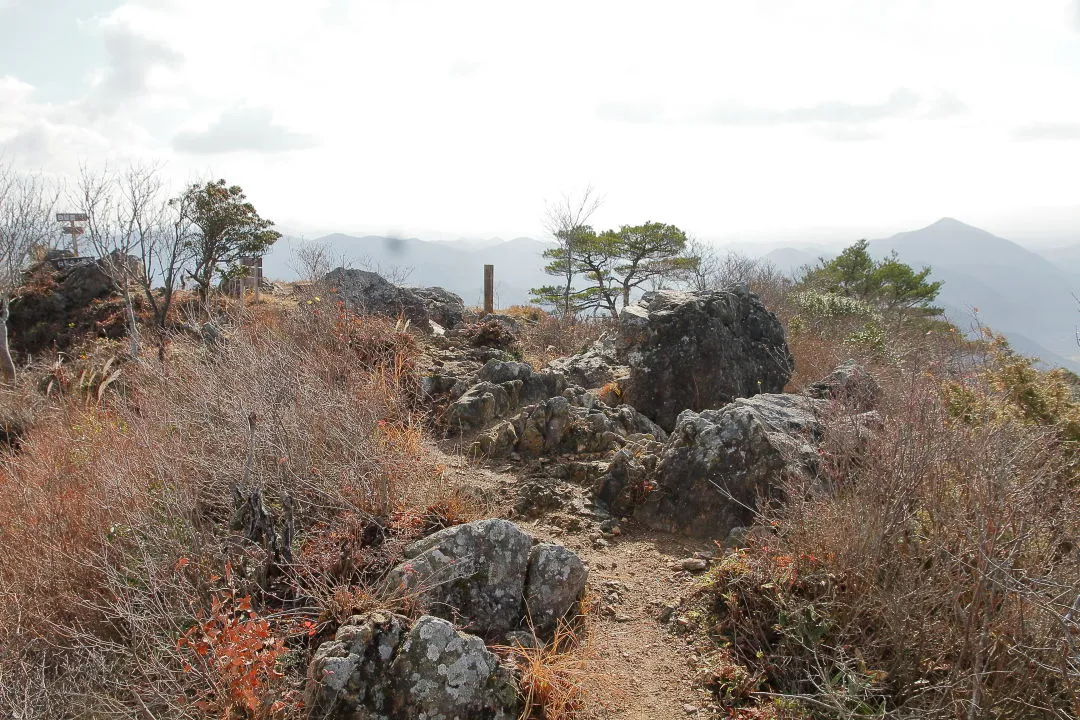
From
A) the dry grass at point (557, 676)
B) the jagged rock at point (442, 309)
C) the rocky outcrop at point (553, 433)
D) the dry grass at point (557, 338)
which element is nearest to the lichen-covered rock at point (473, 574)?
the dry grass at point (557, 676)

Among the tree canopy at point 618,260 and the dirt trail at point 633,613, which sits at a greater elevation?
the tree canopy at point 618,260

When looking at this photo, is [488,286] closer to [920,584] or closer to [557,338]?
[557,338]

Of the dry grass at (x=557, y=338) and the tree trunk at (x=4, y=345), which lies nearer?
the dry grass at (x=557, y=338)

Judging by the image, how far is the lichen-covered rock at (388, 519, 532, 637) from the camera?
155 inches

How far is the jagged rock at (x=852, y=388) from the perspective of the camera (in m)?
5.58

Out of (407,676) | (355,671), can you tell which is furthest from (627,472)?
(355,671)

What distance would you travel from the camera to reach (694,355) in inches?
303

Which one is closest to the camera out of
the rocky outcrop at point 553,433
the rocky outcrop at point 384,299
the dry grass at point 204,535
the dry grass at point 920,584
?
the dry grass at point 920,584

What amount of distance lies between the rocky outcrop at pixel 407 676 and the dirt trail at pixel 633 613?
2.09 feet

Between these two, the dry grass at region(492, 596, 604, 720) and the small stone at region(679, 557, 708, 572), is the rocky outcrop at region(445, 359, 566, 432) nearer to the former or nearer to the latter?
the small stone at region(679, 557, 708, 572)

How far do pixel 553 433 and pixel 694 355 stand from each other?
85.0 inches

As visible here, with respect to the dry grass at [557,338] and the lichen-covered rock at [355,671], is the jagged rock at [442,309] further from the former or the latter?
the lichen-covered rock at [355,671]

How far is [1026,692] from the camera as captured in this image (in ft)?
9.34

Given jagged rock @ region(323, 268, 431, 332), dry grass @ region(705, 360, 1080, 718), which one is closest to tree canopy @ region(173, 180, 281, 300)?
jagged rock @ region(323, 268, 431, 332)
